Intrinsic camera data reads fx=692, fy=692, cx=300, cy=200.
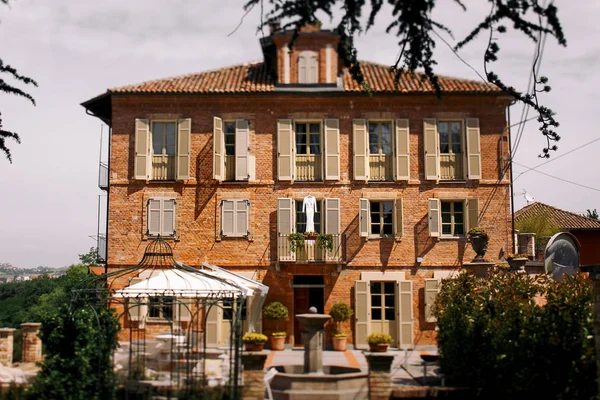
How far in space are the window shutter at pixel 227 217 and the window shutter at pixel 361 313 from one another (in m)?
4.25

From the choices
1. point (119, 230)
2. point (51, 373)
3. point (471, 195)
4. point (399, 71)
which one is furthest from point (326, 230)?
point (399, 71)

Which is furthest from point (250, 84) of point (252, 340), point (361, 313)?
point (252, 340)

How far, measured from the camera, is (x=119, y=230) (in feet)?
71.5

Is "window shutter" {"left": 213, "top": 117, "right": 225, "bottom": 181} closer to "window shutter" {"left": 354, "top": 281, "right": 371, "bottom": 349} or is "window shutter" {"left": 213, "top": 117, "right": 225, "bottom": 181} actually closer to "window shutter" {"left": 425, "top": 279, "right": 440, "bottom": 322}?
"window shutter" {"left": 354, "top": 281, "right": 371, "bottom": 349}

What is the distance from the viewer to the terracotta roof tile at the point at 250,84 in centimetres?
2191

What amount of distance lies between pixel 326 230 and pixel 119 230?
6.51 meters

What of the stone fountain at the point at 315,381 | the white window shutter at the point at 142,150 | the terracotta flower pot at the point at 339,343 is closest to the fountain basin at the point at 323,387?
the stone fountain at the point at 315,381

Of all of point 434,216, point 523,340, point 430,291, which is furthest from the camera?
point 434,216

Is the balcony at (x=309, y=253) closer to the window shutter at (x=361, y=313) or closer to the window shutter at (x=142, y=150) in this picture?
the window shutter at (x=361, y=313)

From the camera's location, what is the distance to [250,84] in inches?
880

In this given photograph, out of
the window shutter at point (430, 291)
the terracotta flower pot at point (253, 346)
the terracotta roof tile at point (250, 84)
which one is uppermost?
the terracotta roof tile at point (250, 84)

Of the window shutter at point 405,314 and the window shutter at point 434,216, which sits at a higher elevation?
the window shutter at point 434,216

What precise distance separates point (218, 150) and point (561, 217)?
71.7 ft

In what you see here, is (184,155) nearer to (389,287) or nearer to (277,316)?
(277,316)
